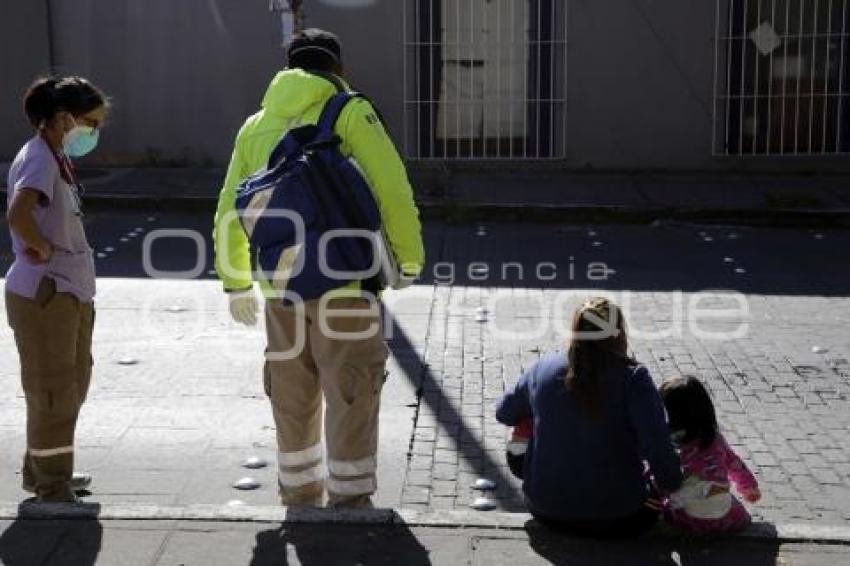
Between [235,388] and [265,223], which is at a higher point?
[265,223]

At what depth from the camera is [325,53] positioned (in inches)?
181

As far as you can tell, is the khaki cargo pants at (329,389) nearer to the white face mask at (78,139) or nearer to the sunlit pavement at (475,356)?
the sunlit pavement at (475,356)

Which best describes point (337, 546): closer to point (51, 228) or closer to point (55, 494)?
point (55, 494)

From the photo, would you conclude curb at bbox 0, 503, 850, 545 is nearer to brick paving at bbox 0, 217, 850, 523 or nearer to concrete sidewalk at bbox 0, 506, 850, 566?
concrete sidewalk at bbox 0, 506, 850, 566

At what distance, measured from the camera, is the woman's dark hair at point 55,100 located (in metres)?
4.71

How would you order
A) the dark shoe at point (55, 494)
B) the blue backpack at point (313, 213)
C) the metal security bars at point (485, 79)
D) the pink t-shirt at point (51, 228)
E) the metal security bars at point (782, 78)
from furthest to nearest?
1. the metal security bars at point (485, 79)
2. the metal security bars at point (782, 78)
3. the dark shoe at point (55, 494)
4. the pink t-shirt at point (51, 228)
5. the blue backpack at point (313, 213)

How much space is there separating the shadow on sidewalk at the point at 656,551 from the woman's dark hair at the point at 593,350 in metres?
0.47

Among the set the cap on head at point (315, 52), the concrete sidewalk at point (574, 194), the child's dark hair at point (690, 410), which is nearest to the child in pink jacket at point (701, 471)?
the child's dark hair at point (690, 410)

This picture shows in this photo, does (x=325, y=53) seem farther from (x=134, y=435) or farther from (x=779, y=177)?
(x=779, y=177)

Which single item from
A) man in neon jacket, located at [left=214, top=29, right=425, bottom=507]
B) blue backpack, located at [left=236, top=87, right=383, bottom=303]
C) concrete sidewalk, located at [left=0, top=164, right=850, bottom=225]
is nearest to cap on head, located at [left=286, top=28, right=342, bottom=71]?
man in neon jacket, located at [left=214, top=29, right=425, bottom=507]

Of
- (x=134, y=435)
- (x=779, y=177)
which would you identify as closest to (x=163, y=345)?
(x=134, y=435)

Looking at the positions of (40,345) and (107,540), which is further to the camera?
(40,345)

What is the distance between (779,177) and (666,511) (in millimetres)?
10078

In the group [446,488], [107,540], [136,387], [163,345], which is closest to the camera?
[107,540]
